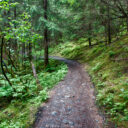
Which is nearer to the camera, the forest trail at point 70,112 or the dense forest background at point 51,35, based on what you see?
the forest trail at point 70,112

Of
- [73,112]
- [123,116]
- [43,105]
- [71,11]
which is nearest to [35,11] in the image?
[71,11]

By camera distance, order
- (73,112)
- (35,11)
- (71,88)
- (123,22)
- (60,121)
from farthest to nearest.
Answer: (35,11)
(123,22)
(71,88)
(73,112)
(60,121)

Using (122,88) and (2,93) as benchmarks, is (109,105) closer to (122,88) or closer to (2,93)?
(122,88)

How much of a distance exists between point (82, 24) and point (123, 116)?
11.7m

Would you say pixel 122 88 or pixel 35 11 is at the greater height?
pixel 35 11

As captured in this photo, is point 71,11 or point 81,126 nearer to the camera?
point 81,126

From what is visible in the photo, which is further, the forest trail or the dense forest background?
the dense forest background

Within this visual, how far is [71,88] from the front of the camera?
6727 millimetres

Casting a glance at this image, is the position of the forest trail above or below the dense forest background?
below

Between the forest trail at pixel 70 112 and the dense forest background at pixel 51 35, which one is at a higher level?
the dense forest background at pixel 51 35

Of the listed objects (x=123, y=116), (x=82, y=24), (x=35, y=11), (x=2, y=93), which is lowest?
(x=123, y=116)

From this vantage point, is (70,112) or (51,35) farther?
(51,35)

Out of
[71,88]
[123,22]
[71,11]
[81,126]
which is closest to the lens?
[81,126]

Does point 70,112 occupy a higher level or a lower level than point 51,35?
lower
